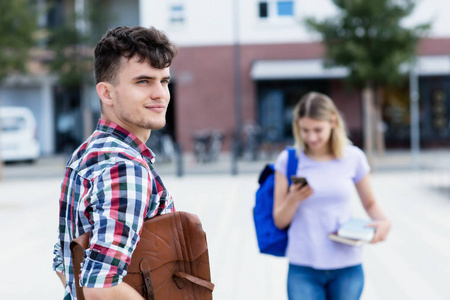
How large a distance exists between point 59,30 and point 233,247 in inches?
615

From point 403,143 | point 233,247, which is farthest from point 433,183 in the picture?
point 403,143

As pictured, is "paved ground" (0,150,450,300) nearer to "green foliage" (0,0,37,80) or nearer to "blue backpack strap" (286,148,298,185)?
"blue backpack strap" (286,148,298,185)

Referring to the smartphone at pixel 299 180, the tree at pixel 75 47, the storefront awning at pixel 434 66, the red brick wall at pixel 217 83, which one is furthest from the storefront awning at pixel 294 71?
the smartphone at pixel 299 180

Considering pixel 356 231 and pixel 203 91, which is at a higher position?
pixel 203 91

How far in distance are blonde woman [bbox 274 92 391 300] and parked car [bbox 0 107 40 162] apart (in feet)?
63.5

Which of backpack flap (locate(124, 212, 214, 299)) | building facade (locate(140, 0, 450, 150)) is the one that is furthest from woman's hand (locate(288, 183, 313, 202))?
building facade (locate(140, 0, 450, 150))

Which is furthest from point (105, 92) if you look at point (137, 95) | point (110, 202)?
point (110, 202)

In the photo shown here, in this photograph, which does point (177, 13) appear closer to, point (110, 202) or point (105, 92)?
point (105, 92)

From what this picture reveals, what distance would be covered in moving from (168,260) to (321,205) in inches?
67.4

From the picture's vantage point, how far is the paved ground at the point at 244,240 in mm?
5375

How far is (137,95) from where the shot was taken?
154 centimetres

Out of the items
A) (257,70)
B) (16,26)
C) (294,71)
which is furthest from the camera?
(257,70)

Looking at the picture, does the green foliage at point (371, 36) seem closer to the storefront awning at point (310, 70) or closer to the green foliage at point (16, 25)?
the storefront awning at point (310, 70)

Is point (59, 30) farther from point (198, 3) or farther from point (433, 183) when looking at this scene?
point (433, 183)
